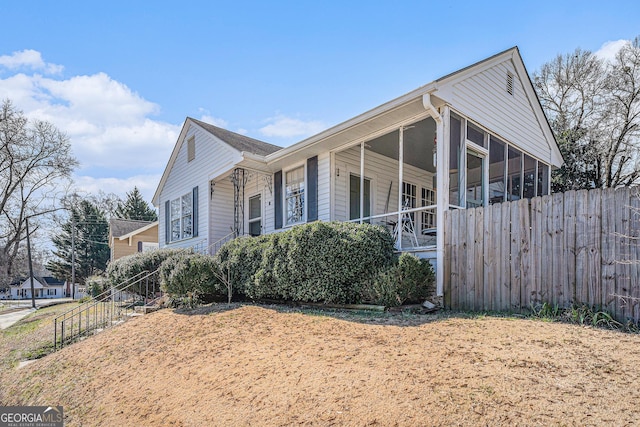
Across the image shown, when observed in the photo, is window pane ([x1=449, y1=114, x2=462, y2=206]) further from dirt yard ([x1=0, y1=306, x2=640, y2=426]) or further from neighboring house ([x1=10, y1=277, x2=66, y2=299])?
neighboring house ([x1=10, y1=277, x2=66, y2=299])

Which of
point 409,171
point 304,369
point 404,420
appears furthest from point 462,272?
point 409,171

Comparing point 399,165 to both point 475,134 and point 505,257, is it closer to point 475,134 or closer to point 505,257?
point 475,134

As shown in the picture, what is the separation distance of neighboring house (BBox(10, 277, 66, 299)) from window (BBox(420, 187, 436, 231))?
56.9 metres

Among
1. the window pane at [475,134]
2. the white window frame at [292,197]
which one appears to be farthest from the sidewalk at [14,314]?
the window pane at [475,134]

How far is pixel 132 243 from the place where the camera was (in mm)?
25391

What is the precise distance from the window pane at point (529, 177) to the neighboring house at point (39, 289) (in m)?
59.7

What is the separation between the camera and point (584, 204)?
5.53 m

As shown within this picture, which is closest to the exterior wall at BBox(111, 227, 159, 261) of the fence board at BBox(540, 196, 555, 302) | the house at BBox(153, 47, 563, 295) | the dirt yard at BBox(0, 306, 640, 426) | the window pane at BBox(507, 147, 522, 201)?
the house at BBox(153, 47, 563, 295)

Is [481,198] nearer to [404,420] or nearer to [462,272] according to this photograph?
[462,272]

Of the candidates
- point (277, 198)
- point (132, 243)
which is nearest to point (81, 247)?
point (132, 243)

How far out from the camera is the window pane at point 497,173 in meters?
9.88

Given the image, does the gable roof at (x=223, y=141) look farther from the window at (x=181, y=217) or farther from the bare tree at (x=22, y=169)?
the bare tree at (x=22, y=169)

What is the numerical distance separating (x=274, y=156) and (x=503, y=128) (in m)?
6.13

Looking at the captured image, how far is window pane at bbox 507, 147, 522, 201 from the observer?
10.4 meters
